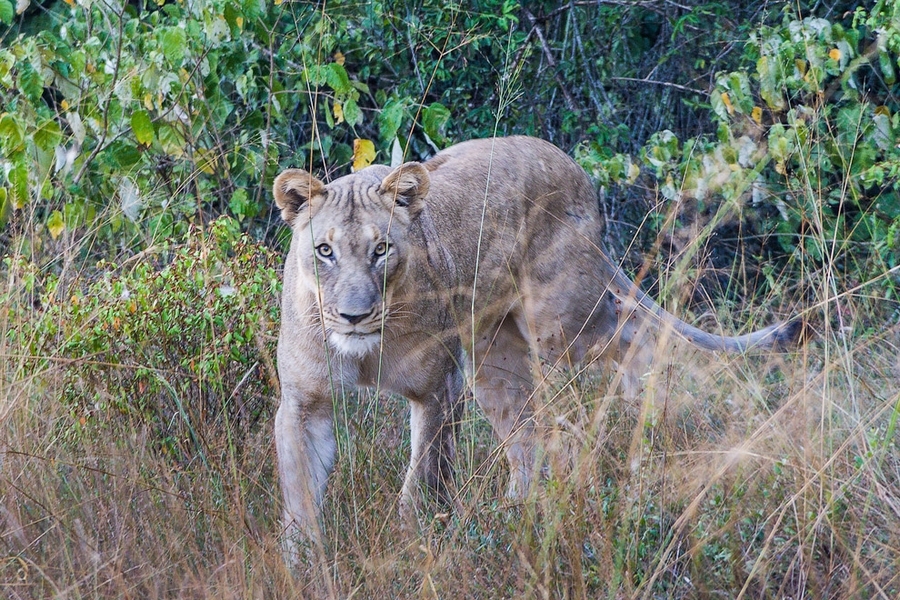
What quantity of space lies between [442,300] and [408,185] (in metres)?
0.54

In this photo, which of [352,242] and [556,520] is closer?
[556,520]

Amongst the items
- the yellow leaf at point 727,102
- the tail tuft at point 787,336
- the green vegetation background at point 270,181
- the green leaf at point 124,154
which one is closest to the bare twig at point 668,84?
the green vegetation background at point 270,181

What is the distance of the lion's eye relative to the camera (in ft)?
12.5

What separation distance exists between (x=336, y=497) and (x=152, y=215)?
8.46ft

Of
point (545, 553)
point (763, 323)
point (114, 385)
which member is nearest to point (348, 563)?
point (545, 553)

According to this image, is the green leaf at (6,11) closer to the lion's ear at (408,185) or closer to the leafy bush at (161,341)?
the leafy bush at (161,341)

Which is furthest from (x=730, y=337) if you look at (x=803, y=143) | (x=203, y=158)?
(x=203, y=158)

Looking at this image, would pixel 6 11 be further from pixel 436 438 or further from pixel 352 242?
pixel 436 438

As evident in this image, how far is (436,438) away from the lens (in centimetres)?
407

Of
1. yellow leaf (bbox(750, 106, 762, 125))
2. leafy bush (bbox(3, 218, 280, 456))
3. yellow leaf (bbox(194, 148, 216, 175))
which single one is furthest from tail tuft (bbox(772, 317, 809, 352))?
yellow leaf (bbox(194, 148, 216, 175))

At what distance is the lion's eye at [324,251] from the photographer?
150 inches

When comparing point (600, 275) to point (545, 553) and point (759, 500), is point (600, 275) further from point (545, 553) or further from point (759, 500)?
Result: point (545, 553)

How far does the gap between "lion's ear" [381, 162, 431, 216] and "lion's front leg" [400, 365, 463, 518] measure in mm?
682

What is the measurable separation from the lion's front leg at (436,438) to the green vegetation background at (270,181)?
259 millimetres
